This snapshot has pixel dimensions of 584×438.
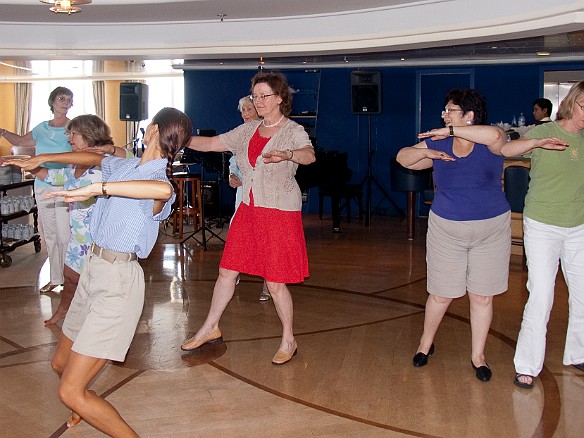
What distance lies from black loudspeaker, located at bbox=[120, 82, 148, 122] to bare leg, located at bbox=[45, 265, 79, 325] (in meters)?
6.95

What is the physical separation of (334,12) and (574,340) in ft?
14.3

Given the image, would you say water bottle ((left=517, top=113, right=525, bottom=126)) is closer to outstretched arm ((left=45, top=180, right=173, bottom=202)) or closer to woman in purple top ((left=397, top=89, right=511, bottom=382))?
woman in purple top ((left=397, top=89, right=511, bottom=382))

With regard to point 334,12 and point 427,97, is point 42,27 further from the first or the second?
point 427,97

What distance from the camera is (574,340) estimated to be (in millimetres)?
4840

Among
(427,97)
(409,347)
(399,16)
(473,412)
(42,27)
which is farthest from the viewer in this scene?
(427,97)

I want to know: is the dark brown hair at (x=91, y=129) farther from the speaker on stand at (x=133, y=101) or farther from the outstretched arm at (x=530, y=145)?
the speaker on stand at (x=133, y=101)

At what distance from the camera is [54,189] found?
6.57m

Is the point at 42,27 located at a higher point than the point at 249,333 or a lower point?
higher

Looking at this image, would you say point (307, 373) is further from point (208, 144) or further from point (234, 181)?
point (234, 181)

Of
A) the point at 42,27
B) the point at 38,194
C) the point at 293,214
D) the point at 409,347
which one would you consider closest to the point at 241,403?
the point at 293,214

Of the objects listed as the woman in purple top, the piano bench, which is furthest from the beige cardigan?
the piano bench

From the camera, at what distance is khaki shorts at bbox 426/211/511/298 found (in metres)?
4.49

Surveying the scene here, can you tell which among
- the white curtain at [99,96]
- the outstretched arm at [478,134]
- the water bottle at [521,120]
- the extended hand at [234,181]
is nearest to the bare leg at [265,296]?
the extended hand at [234,181]

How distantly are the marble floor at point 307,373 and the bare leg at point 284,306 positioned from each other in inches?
5.0
